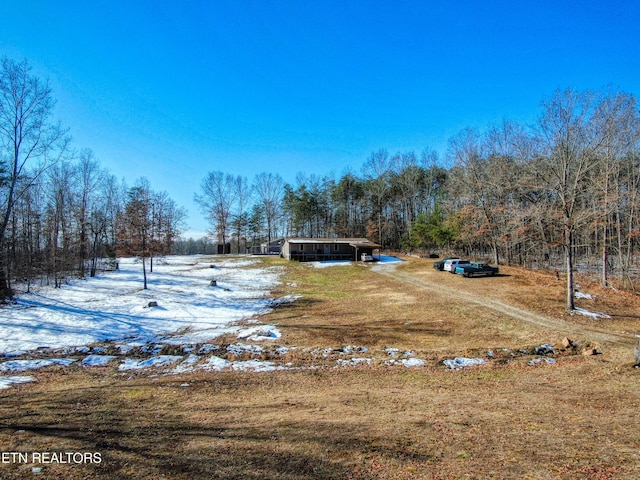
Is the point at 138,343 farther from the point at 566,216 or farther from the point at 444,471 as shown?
the point at 566,216

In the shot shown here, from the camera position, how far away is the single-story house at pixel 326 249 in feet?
141

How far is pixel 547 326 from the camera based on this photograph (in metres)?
13.8

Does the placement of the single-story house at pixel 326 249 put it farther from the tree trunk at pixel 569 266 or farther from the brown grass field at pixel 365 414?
the brown grass field at pixel 365 414

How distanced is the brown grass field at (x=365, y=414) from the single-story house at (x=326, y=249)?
29179mm

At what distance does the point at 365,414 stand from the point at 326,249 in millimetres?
38295

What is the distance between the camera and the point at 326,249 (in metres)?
44.4

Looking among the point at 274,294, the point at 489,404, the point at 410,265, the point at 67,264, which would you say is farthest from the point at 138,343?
the point at 410,265

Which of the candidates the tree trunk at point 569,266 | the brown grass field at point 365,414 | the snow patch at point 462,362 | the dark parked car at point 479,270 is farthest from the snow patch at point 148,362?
the dark parked car at point 479,270

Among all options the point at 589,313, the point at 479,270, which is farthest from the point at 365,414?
the point at 479,270

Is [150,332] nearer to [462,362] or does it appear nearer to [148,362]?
[148,362]

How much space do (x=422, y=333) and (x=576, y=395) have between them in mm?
6786

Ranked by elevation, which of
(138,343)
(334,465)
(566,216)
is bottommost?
(138,343)

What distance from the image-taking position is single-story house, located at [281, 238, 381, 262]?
4306cm

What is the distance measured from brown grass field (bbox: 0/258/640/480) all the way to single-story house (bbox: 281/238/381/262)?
95.7ft
